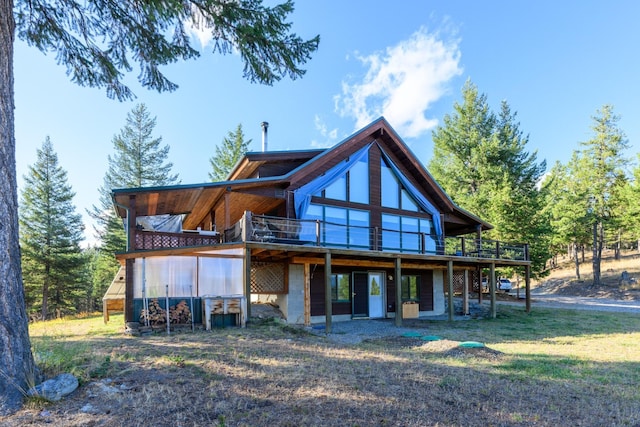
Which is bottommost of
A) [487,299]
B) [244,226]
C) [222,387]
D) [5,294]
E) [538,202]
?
[487,299]

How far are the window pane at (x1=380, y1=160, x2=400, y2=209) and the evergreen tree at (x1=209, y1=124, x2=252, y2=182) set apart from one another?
17906mm

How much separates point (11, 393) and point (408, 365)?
5.18m

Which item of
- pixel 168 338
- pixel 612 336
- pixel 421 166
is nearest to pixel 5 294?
pixel 168 338

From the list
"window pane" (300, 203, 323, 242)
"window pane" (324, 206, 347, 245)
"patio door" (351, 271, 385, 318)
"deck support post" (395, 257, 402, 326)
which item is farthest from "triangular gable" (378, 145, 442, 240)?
"window pane" (300, 203, 323, 242)

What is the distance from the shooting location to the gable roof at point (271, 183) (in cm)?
1162

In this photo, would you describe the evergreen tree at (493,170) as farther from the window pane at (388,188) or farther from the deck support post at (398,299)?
the deck support post at (398,299)

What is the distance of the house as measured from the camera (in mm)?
10781

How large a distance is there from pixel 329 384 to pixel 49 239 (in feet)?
96.0

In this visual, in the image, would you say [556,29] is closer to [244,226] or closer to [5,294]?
[244,226]

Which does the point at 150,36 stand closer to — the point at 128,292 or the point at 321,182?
the point at 128,292

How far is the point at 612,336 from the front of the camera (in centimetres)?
1088

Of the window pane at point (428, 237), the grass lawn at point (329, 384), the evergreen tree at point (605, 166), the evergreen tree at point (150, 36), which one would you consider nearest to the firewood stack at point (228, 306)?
the grass lawn at point (329, 384)

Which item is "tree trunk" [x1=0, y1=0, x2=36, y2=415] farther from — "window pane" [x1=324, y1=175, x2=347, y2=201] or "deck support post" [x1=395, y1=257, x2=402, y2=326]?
"deck support post" [x1=395, y1=257, x2=402, y2=326]

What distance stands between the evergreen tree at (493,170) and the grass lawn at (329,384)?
56.9 feet
